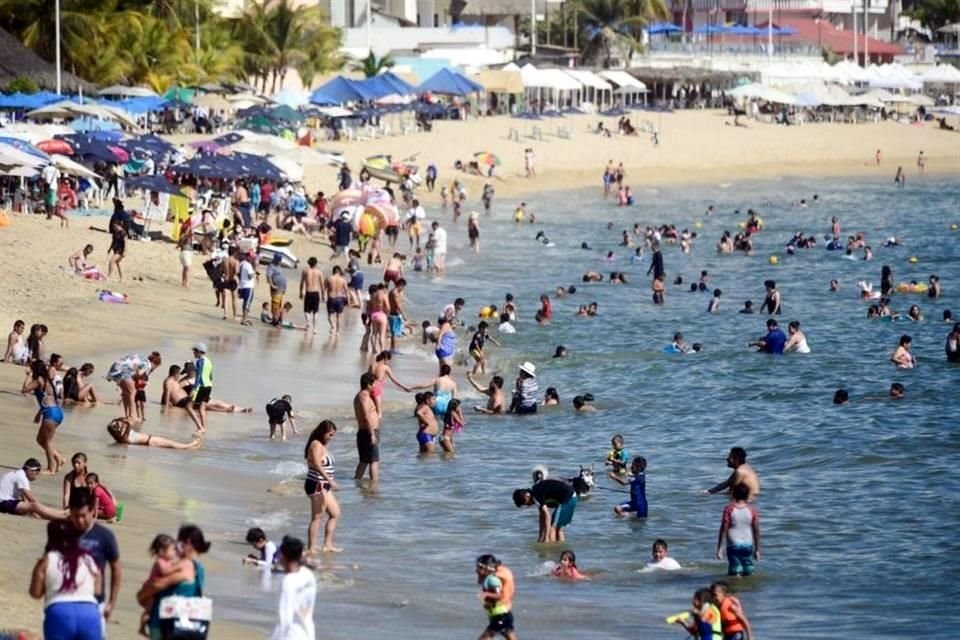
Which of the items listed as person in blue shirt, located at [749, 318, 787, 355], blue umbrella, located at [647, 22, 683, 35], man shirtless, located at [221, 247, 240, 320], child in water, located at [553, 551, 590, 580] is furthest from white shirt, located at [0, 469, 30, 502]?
blue umbrella, located at [647, 22, 683, 35]

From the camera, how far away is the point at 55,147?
3712cm

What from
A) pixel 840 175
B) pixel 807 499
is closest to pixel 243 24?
pixel 840 175

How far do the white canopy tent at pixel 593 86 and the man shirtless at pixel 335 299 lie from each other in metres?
50.3

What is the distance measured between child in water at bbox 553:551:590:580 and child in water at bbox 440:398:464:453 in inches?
205

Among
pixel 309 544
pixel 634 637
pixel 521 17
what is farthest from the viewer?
pixel 521 17

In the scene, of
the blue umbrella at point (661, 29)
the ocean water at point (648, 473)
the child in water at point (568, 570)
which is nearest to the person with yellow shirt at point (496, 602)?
the ocean water at point (648, 473)

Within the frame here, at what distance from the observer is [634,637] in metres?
13.3

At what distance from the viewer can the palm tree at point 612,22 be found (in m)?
91.7

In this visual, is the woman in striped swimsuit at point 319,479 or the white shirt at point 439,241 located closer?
the woman in striped swimsuit at point 319,479

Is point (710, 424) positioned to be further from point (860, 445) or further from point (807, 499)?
point (807, 499)

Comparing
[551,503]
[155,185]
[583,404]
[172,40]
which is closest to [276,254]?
[155,185]

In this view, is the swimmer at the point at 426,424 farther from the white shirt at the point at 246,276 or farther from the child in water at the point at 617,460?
the white shirt at the point at 246,276

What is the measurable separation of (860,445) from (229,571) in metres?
10.2

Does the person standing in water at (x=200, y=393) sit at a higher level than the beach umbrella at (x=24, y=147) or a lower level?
lower
